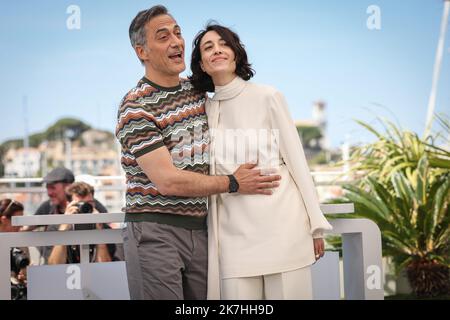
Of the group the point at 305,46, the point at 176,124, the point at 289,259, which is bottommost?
the point at 289,259

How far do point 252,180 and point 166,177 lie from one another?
0.26 metres

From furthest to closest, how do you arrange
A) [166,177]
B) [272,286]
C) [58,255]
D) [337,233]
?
[58,255], [337,233], [272,286], [166,177]

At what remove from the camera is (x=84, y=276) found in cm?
291

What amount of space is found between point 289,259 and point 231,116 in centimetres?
49

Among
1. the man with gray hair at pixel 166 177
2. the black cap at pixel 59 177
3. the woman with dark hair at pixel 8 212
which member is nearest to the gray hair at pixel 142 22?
the man with gray hair at pixel 166 177

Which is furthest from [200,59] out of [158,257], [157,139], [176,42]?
[158,257]

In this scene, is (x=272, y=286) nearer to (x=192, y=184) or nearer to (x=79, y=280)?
(x=192, y=184)

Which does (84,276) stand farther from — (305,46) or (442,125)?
(305,46)

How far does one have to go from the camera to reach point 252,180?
238cm

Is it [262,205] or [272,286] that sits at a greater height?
[262,205]

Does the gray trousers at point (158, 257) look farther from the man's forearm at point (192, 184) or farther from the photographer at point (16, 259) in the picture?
the photographer at point (16, 259)

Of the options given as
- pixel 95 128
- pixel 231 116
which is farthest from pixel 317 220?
pixel 95 128

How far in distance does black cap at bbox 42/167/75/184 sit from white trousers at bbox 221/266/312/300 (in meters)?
3.32
